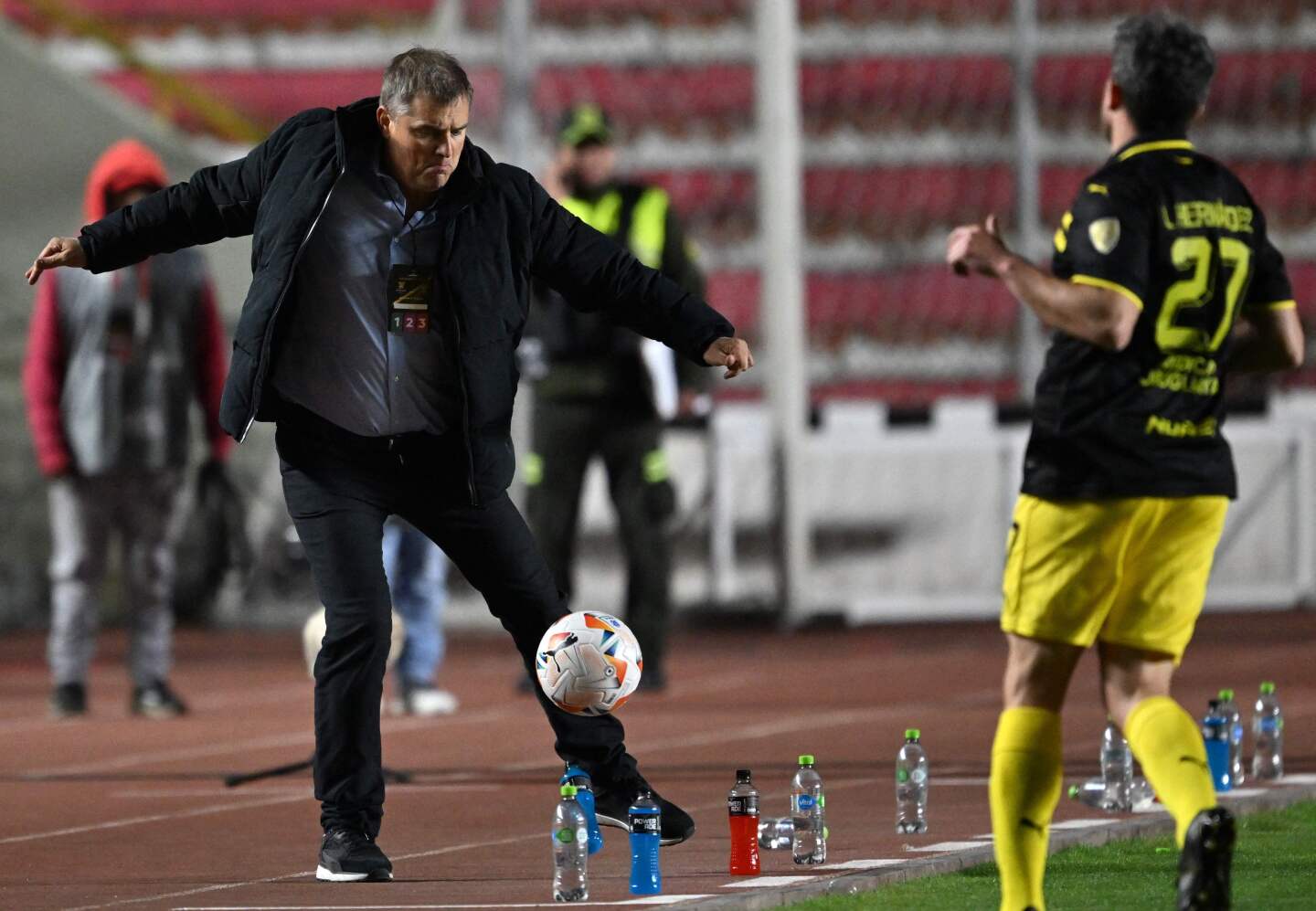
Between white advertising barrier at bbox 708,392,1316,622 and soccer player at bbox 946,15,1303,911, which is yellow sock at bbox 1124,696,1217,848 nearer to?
soccer player at bbox 946,15,1303,911

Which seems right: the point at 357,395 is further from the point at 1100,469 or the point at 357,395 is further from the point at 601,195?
the point at 601,195

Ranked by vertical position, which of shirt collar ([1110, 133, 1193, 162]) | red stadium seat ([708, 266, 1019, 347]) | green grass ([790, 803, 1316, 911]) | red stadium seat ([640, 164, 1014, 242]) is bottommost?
green grass ([790, 803, 1316, 911])

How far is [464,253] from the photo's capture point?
6957 mm

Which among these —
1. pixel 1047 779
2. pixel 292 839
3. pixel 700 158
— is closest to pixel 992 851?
pixel 1047 779

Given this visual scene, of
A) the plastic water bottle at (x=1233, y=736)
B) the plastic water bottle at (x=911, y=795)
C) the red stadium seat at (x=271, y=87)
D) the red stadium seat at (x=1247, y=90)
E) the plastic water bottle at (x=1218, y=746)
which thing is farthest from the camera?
the red stadium seat at (x=271, y=87)

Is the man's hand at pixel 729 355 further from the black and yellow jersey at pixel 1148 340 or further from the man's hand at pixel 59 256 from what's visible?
the man's hand at pixel 59 256

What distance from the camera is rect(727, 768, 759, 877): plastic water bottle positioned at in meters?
6.82

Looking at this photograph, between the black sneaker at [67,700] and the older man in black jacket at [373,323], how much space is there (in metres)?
5.99

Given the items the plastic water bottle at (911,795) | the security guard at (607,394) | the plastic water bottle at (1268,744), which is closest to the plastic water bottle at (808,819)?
the plastic water bottle at (911,795)

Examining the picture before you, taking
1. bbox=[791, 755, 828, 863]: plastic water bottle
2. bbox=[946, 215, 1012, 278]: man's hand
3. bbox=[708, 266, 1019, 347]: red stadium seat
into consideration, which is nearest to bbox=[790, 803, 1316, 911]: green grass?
bbox=[791, 755, 828, 863]: plastic water bottle

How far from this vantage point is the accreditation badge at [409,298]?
693 cm

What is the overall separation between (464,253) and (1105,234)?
73.1 inches

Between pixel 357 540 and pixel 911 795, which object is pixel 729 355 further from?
pixel 911 795

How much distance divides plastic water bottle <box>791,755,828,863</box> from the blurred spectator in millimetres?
4957
